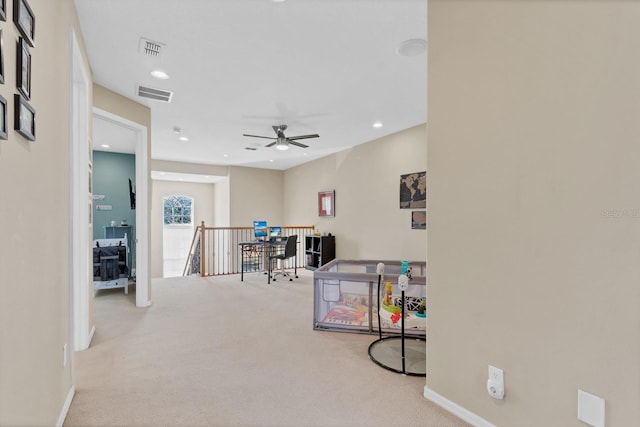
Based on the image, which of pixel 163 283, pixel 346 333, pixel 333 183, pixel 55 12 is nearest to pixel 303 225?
pixel 333 183

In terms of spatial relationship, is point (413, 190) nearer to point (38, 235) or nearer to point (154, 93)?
point (154, 93)

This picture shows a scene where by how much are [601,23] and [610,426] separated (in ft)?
5.56

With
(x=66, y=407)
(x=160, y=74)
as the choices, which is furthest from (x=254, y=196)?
(x=66, y=407)

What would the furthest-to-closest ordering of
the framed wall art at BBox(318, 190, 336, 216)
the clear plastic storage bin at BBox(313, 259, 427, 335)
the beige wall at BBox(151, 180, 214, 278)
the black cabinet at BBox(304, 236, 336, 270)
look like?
the beige wall at BBox(151, 180, 214, 278)
the framed wall art at BBox(318, 190, 336, 216)
the black cabinet at BBox(304, 236, 336, 270)
the clear plastic storage bin at BBox(313, 259, 427, 335)

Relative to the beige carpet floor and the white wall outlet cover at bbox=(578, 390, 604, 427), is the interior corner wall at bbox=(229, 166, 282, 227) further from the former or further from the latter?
the white wall outlet cover at bbox=(578, 390, 604, 427)

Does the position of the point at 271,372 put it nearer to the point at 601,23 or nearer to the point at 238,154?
the point at 601,23

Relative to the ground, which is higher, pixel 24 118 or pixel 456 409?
pixel 24 118

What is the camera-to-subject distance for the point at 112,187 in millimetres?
6164

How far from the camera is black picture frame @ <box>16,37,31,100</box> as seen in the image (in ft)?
3.82

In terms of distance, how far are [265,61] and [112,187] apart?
4931 mm

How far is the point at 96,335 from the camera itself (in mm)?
3197

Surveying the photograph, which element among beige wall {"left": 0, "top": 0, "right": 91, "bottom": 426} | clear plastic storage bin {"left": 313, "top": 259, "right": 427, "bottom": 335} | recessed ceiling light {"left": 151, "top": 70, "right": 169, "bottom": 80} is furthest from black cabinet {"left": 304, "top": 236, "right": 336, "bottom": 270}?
beige wall {"left": 0, "top": 0, "right": 91, "bottom": 426}

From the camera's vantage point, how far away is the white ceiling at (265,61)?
229cm

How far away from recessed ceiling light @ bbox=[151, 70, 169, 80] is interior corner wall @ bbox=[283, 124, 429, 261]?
3.74 m
